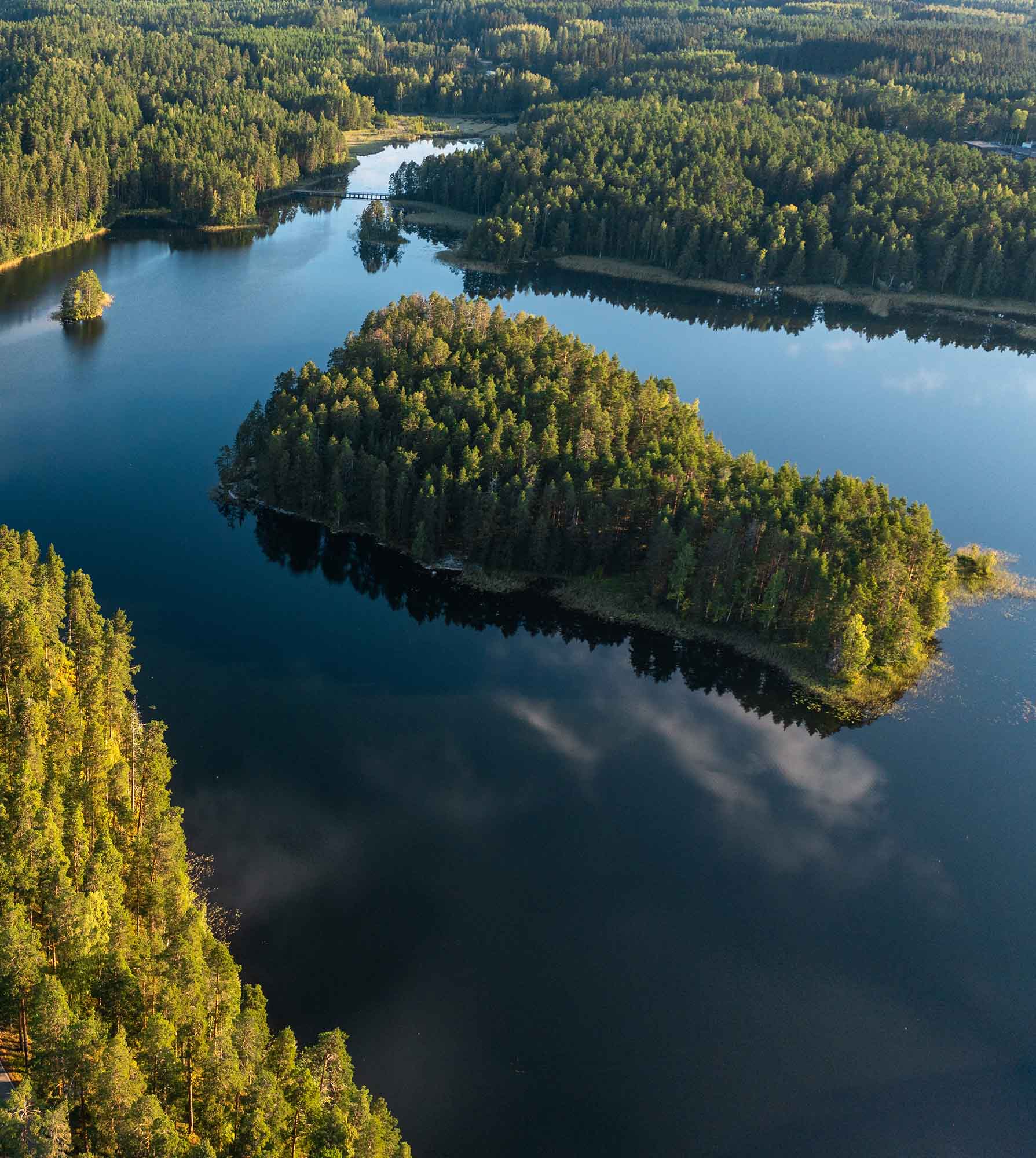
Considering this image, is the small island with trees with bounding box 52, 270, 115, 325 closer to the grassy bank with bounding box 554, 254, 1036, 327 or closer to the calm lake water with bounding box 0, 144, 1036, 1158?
the calm lake water with bounding box 0, 144, 1036, 1158

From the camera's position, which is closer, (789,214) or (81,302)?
(81,302)

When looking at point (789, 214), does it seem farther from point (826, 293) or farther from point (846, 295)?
point (846, 295)

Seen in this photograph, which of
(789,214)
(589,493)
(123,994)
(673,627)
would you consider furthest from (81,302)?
(123,994)

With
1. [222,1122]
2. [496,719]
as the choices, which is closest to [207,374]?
[496,719]

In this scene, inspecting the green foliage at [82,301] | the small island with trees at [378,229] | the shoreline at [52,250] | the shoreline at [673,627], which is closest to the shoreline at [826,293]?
the small island with trees at [378,229]

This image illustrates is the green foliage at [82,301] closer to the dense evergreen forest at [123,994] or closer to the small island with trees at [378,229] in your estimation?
the small island with trees at [378,229]

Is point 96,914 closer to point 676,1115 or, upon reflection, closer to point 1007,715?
point 676,1115
